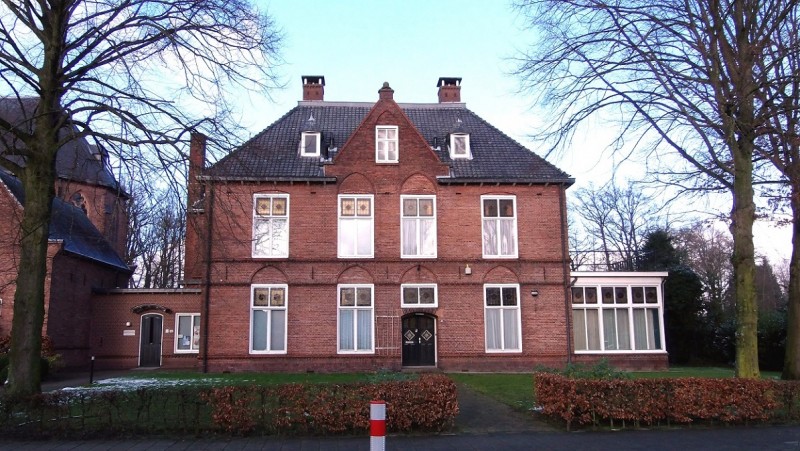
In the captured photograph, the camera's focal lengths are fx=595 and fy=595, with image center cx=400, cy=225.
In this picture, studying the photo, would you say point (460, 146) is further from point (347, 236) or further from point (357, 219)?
point (347, 236)

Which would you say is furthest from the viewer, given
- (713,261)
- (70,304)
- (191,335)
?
(713,261)

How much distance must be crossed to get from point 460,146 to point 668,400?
15.2m

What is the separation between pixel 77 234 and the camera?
93.2ft

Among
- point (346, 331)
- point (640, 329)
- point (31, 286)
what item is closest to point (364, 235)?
point (346, 331)

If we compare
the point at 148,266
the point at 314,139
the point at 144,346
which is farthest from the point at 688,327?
the point at 148,266

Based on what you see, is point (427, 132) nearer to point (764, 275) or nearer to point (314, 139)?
point (314, 139)

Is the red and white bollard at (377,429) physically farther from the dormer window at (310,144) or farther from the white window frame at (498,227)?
the dormer window at (310,144)

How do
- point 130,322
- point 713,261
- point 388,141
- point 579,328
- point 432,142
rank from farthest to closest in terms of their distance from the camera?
point 713,261 → point 130,322 → point 432,142 → point 579,328 → point 388,141

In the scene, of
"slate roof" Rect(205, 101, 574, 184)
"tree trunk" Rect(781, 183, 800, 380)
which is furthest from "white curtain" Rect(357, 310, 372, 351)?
"tree trunk" Rect(781, 183, 800, 380)

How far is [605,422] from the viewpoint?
36.0 feet

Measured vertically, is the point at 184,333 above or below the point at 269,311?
below

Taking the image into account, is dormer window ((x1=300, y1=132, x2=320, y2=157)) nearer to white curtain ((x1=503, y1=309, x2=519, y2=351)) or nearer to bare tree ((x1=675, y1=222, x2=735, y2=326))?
white curtain ((x1=503, y1=309, x2=519, y2=351))

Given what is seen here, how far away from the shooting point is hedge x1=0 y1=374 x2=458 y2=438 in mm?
10016

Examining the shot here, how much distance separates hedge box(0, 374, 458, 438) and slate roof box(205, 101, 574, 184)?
1170cm
